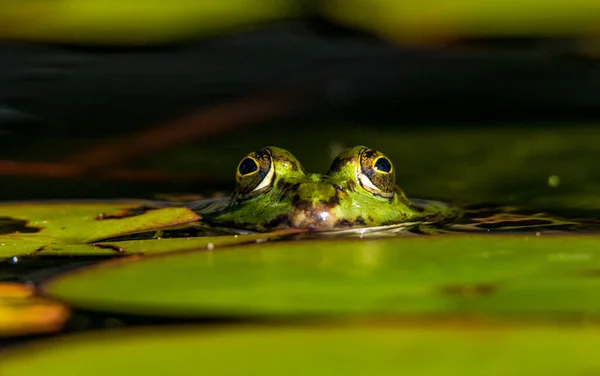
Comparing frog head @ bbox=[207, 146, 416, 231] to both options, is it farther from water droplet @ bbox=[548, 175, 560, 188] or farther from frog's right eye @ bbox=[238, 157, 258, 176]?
water droplet @ bbox=[548, 175, 560, 188]

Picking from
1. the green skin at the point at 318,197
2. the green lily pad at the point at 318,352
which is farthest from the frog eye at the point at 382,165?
the green lily pad at the point at 318,352

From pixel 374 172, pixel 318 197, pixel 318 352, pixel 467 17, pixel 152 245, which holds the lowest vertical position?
pixel 318 352

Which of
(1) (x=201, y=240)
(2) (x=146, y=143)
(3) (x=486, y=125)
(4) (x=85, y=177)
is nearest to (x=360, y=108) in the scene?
(3) (x=486, y=125)

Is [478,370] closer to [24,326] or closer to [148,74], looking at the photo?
[24,326]

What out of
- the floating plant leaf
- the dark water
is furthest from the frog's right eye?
the floating plant leaf

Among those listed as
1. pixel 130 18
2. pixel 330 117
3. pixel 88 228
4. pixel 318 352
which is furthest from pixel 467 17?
pixel 318 352

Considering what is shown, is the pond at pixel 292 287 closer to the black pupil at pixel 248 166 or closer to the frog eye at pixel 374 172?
the frog eye at pixel 374 172

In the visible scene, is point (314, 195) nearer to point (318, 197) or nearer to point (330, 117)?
point (318, 197)

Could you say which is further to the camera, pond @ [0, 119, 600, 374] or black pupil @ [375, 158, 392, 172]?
black pupil @ [375, 158, 392, 172]
